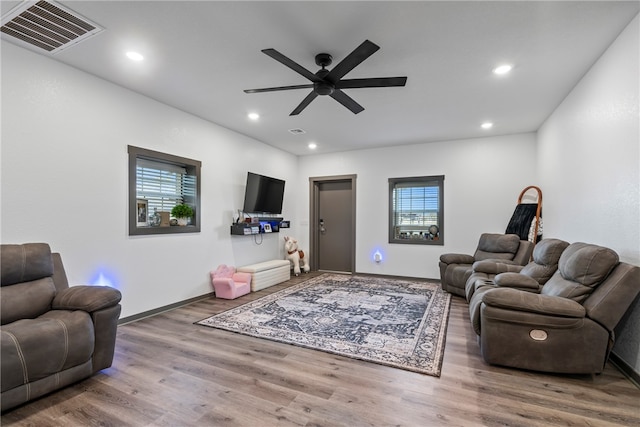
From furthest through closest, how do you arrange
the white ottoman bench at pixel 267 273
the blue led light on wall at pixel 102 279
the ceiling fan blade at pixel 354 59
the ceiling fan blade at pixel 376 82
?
the white ottoman bench at pixel 267 273 → the blue led light on wall at pixel 102 279 → the ceiling fan blade at pixel 376 82 → the ceiling fan blade at pixel 354 59

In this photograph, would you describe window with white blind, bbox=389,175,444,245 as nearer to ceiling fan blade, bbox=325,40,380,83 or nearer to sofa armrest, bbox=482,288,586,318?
sofa armrest, bbox=482,288,586,318

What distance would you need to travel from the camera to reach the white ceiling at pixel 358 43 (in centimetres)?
212

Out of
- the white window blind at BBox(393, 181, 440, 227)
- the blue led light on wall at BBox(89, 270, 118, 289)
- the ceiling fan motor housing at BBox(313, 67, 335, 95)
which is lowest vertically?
the blue led light on wall at BBox(89, 270, 118, 289)

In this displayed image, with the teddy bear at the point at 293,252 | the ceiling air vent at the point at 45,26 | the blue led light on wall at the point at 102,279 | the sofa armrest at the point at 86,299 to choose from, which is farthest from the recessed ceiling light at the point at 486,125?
the blue led light on wall at the point at 102,279

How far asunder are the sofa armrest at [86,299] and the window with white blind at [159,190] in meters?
1.24

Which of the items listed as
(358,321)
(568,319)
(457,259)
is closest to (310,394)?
(358,321)

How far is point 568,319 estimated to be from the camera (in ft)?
7.11

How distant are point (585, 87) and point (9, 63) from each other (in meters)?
5.41

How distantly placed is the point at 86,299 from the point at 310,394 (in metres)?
1.78

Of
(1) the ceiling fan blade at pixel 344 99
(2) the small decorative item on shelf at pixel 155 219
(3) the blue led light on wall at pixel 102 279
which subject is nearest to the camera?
(1) the ceiling fan blade at pixel 344 99

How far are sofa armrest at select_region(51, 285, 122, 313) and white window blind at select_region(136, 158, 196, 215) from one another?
1.67m

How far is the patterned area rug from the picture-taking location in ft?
8.71

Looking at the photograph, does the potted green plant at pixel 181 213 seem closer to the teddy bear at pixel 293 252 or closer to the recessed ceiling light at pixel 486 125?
the teddy bear at pixel 293 252

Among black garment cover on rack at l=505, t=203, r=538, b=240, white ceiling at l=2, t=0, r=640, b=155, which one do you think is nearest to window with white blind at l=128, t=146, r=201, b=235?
white ceiling at l=2, t=0, r=640, b=155
